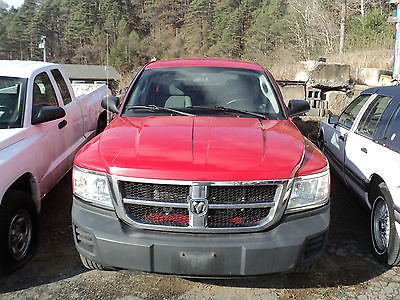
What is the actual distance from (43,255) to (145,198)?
1.63 meters

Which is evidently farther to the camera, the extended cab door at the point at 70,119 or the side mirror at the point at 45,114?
the extended cab door at the point at 70,119

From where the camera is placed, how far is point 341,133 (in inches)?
199

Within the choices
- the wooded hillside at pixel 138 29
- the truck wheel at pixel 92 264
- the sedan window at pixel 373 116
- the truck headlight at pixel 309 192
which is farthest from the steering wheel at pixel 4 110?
the wooded hillside at pixel 138 29

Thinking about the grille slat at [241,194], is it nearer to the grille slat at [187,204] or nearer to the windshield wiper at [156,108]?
the grille slat at [187,204]

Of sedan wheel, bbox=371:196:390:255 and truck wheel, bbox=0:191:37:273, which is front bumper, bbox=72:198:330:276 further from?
sedan wheel, bbox=371:196:390:255

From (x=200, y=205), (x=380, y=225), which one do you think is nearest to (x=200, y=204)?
(x=200, y=205)

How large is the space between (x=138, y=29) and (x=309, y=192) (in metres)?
92.4

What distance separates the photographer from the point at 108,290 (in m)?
2.88

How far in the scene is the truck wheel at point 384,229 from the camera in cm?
312

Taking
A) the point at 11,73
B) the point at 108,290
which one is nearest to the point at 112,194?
the point at 108,290

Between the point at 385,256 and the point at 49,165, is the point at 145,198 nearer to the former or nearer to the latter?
the point at 49,165

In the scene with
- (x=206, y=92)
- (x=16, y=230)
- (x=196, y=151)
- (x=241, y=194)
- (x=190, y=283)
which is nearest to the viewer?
(x=241, y=194)

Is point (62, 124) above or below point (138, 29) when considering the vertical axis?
below

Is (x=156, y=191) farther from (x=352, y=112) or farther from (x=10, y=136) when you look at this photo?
(x=352, y=112)
